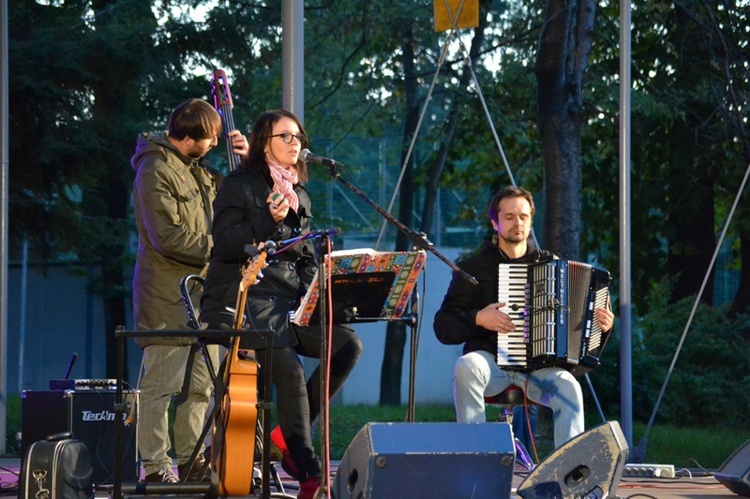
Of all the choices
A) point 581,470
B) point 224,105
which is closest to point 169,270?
point 224,105

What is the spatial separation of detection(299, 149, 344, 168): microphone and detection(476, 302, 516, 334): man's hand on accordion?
1326 mm

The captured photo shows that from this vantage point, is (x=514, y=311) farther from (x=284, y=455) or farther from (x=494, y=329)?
(x=284, y=455)

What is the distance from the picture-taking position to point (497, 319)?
5645 mm

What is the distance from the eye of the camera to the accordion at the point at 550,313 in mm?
5621

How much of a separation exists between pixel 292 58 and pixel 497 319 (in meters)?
1.88

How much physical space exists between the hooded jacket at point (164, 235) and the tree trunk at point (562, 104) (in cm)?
449

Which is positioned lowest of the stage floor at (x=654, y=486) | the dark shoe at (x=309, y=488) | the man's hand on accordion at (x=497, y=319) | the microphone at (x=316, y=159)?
the stage floor at (x=654, y=486)

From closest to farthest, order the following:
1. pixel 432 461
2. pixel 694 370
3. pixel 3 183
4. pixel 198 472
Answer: pixel 432 461 < pixel 198 472 < pixel 3 183 < pixel 694 370

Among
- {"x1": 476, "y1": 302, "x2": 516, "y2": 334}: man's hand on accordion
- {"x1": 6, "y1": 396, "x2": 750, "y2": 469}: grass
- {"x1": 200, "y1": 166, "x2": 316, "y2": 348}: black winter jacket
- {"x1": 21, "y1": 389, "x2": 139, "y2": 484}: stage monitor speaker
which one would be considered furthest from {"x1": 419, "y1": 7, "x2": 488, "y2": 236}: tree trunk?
{"x1": 200, "y1": 166, "x2": 316, "y2": 348}: black winter jacket

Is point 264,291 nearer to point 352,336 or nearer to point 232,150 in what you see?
point 352,336

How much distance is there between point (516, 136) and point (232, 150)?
35.0 feet

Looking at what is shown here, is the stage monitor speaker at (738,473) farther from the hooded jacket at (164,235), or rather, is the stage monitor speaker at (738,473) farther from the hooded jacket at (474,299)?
the hooded jacket at (164,235)

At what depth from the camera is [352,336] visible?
5133 mm

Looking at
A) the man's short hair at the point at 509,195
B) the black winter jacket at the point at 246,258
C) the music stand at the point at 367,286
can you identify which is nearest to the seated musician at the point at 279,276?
the black winter jacket at the point at 246,258
